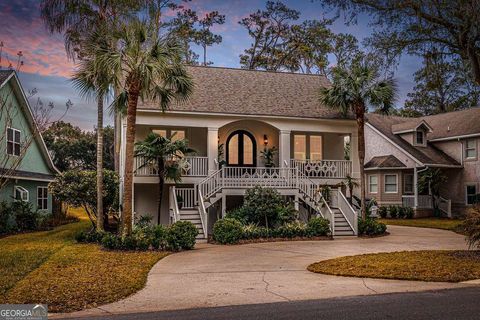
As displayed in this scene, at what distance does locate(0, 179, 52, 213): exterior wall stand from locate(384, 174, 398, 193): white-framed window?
21604 mm

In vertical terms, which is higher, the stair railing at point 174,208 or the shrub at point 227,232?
the stair railing at point 174,208

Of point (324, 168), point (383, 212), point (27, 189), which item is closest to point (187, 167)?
point (324, 168)

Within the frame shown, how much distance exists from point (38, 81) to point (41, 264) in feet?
33.3

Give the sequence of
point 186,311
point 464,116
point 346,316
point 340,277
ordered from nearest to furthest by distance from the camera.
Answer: point 346,316, point 186,311, point 340,277, point 464,116

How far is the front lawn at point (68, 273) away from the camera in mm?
8891

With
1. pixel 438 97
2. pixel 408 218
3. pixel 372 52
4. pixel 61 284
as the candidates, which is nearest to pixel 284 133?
pixel 372 52

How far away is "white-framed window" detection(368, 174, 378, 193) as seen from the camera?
3503cm

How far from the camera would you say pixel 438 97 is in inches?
1971

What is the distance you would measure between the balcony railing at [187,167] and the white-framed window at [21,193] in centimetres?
730

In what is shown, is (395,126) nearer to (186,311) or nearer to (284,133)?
(284,133)

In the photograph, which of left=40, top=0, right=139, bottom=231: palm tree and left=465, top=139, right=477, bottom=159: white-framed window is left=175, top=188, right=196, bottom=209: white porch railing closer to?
left=40, top=0, right=139, bottom=231: palm tree

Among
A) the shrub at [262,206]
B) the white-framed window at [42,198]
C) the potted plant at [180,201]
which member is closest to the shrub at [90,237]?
the potted plant at [180,201]

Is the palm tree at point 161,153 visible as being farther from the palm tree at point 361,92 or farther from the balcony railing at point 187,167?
the palm tree at point 361,92

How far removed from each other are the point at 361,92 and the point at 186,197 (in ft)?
29.9
